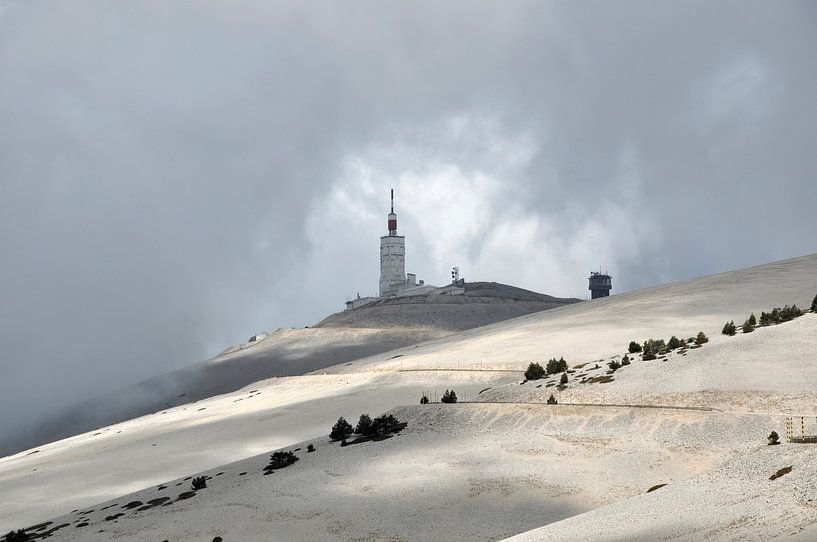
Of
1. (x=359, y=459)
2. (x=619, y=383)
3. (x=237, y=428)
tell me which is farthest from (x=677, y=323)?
(x=359, y=459)

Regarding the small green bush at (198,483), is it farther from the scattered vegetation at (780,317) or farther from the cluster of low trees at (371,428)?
the scattered vegetation at (780,317)

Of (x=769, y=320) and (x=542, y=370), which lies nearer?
(x=769, y=320)

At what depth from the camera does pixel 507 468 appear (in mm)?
31219

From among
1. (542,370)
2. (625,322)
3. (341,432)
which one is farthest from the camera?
(625,322)

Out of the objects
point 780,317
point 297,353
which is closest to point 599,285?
point 297,353

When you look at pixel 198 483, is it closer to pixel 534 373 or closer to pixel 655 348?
pixel 534 373

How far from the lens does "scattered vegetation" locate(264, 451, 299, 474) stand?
3591cm

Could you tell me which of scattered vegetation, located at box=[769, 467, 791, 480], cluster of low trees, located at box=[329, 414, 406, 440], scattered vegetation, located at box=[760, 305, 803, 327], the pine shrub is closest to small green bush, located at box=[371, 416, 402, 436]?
cluster of low trees, located at box=[329, 414, 406, 440]

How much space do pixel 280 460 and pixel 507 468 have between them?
36.6 ft

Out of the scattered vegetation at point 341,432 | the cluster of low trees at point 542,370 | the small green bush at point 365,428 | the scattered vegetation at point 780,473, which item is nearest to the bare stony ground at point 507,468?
the scattered vegetation at point 780,473

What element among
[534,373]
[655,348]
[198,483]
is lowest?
[198,483]

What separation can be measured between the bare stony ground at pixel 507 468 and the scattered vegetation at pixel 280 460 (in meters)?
0.77

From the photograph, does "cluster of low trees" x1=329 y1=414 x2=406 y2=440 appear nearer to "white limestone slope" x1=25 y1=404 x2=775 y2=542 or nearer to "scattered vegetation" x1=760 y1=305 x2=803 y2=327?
"white limestone slope" x1=25 y1=404 x2=775 y2=542

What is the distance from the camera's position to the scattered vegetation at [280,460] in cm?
3591
